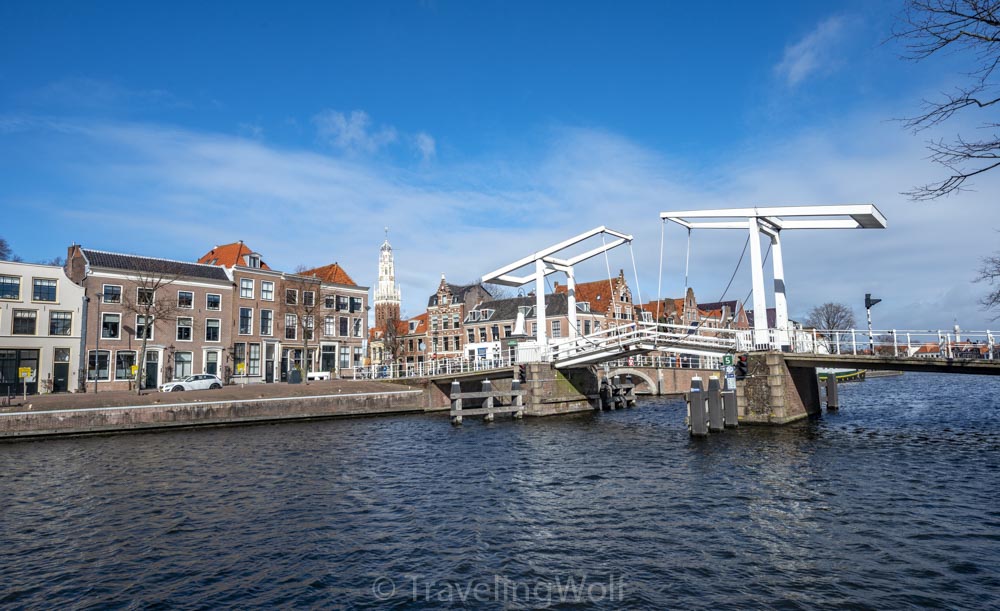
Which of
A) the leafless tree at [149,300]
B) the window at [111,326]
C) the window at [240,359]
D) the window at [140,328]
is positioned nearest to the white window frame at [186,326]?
the leafless tree at [149,300]

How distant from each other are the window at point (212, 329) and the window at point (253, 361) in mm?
2601

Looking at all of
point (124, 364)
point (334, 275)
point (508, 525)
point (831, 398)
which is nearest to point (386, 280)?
point (334, 275)

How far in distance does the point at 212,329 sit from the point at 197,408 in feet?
56.6

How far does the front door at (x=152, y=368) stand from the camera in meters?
37.0

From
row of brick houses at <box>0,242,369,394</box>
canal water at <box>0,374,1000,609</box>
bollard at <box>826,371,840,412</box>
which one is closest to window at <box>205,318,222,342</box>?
row of brick houses at <box>0,242,369,394</box>

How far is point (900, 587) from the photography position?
24.0 ft

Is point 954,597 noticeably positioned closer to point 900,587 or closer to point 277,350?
point 900,587

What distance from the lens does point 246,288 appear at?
42656 millimetres

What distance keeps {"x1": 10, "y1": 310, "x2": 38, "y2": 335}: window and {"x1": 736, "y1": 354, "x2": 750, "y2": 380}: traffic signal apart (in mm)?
36850

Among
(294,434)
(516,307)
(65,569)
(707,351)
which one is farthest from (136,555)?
(516,307)

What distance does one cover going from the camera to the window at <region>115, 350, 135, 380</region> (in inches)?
1414

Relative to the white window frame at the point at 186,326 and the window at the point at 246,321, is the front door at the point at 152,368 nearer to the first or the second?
the white window frame at the point at 186,326

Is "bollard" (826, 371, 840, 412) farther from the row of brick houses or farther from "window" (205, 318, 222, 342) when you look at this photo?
"window" (205, 318, 222, 342)

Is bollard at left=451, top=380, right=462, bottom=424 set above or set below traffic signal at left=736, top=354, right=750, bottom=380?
below
